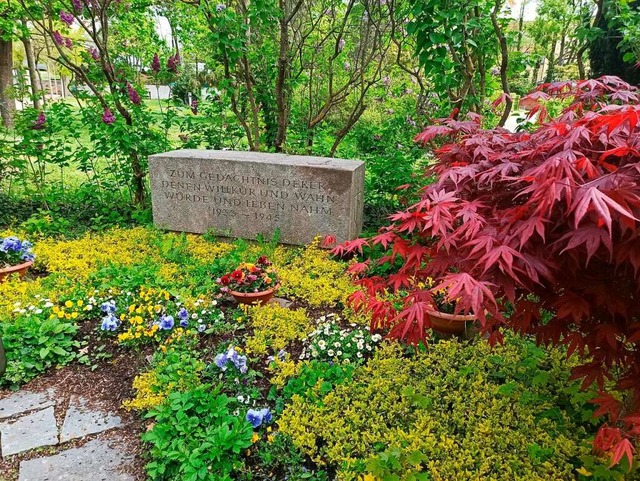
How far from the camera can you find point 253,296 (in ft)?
11.6

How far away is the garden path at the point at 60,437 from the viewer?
222 cm

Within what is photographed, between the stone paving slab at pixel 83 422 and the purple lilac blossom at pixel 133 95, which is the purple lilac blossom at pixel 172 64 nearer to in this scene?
the purple lilac blossom at pixel 133 95

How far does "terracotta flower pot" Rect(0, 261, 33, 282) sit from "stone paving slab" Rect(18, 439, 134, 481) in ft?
7.10

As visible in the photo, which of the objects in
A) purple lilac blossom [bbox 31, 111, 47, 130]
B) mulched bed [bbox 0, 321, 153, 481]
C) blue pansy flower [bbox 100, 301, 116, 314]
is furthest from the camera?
purple lilac blossom [bbox 31, 111, 47, 130]

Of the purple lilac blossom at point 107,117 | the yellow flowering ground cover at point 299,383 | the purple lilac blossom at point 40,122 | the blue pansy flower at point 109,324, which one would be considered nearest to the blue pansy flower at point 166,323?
the yellow flowering ground cover at point 299,383

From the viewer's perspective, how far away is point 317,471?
2.20m

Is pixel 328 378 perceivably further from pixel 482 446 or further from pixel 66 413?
pixel 66 413

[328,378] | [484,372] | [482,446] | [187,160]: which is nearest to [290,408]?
[328,378]

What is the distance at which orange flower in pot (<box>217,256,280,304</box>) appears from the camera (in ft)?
11.7

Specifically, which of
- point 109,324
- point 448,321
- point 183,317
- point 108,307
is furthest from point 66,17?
point 448,321

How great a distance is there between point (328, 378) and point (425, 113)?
13.1ft

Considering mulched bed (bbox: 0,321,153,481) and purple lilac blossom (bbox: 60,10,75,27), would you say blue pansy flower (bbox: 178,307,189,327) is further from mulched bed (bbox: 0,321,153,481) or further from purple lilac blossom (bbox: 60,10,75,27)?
purple lilac blossom (bbox: 60,10,75,27)

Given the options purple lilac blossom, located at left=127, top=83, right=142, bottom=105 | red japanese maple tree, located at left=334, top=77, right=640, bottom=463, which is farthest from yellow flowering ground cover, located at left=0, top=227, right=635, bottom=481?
purple lilac blossom, located at left=127, top=83, right=142, bottom=105

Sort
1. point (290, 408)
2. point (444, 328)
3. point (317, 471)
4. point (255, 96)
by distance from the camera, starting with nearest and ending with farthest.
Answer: point (317, 471) < point (290, 408) < point (444, 328) < point (255, 96)
